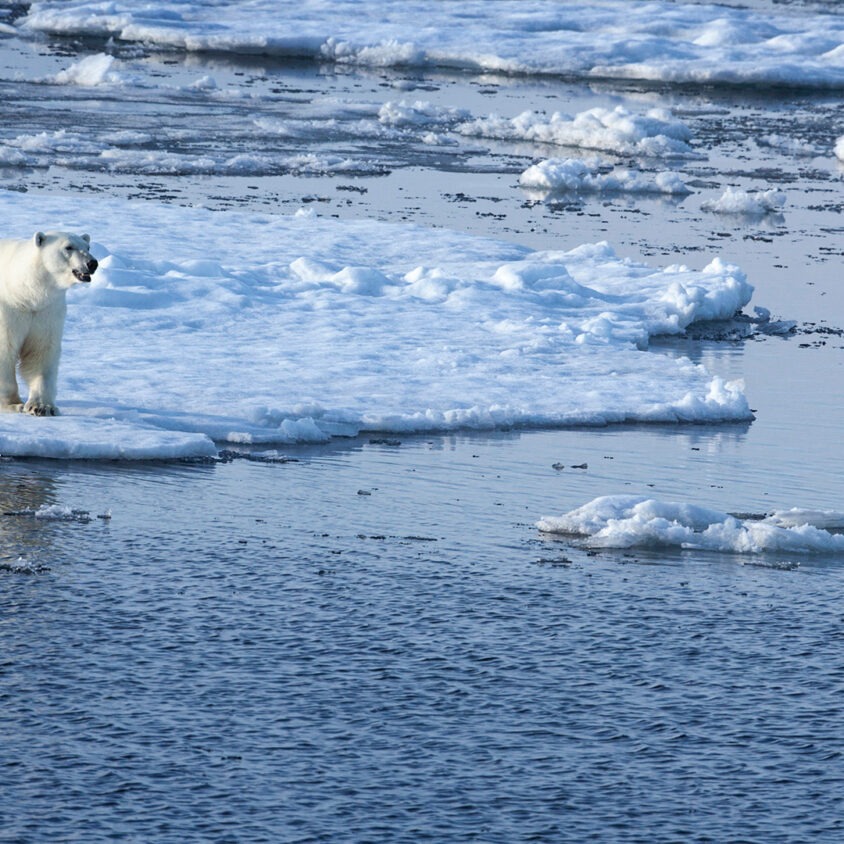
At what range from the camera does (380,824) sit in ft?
16.0

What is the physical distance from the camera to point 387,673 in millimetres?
6000

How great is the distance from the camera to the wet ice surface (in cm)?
504

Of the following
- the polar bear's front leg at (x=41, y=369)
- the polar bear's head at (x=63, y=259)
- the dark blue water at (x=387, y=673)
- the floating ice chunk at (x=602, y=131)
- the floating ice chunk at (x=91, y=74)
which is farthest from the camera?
the floating ice chunk at (x=91, y=74)

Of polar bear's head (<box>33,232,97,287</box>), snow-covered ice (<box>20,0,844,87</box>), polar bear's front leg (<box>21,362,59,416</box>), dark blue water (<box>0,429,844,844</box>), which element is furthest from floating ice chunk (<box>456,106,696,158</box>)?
dark blue water (<box>0,429,844,844</box>)

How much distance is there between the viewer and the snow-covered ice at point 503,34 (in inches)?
1190

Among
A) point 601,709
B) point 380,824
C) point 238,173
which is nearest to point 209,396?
point 601,709

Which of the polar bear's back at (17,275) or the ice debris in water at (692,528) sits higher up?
the polar bear's back at (17,275)

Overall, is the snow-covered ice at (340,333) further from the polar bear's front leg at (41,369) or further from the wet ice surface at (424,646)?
the wet ice surface at (424,646)

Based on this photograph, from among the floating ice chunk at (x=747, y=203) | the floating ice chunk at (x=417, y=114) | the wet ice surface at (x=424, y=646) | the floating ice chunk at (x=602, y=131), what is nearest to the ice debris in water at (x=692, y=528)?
the wet ice surface at (x=424, y=646)

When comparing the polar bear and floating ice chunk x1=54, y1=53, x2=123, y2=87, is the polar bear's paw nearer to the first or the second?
the polar bear

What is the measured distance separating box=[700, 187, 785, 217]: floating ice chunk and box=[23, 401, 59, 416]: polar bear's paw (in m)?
10.8

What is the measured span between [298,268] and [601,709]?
8.02 meters

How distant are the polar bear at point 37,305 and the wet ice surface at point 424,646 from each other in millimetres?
752

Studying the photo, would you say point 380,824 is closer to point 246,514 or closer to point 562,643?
point 562,643
